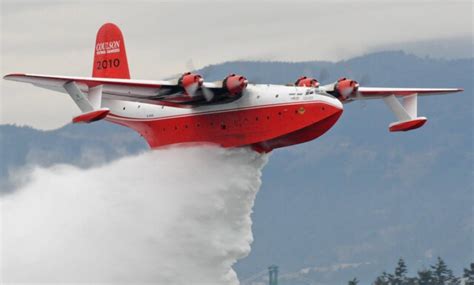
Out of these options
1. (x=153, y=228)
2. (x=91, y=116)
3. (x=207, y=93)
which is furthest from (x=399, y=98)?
(x=91, y=116)

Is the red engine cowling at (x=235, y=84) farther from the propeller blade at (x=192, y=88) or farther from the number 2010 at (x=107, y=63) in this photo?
the number 2010 at (x=107, y=63)

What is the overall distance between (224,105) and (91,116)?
17.8ft

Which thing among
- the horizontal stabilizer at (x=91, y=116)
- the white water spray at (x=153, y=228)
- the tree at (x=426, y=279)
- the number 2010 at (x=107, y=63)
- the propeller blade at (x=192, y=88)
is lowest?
the white water spray at (x=153, y=228)

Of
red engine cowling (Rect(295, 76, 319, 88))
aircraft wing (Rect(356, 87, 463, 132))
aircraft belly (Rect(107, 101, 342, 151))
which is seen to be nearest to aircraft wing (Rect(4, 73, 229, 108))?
aircraft belly (Rect(107, 101, 342, 151))

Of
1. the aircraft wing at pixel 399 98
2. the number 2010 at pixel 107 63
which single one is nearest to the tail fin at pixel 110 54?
the number 2010 at pixel 107 63

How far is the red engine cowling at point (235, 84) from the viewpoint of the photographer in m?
48.2

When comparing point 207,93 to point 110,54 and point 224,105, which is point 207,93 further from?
point 110,54

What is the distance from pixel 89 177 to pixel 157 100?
566 cm

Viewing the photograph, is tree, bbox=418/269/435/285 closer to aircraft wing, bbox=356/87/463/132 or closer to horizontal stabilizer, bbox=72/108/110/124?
aircraft wing, bbox=356/87/463/132

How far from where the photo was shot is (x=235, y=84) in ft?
158

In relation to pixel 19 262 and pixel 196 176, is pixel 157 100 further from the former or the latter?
pixel 19 262

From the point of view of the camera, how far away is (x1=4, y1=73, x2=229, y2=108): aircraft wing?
158ft

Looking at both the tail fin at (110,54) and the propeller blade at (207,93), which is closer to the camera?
the propeller blade at (207,93)

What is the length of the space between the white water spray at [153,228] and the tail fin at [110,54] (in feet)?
17.3
